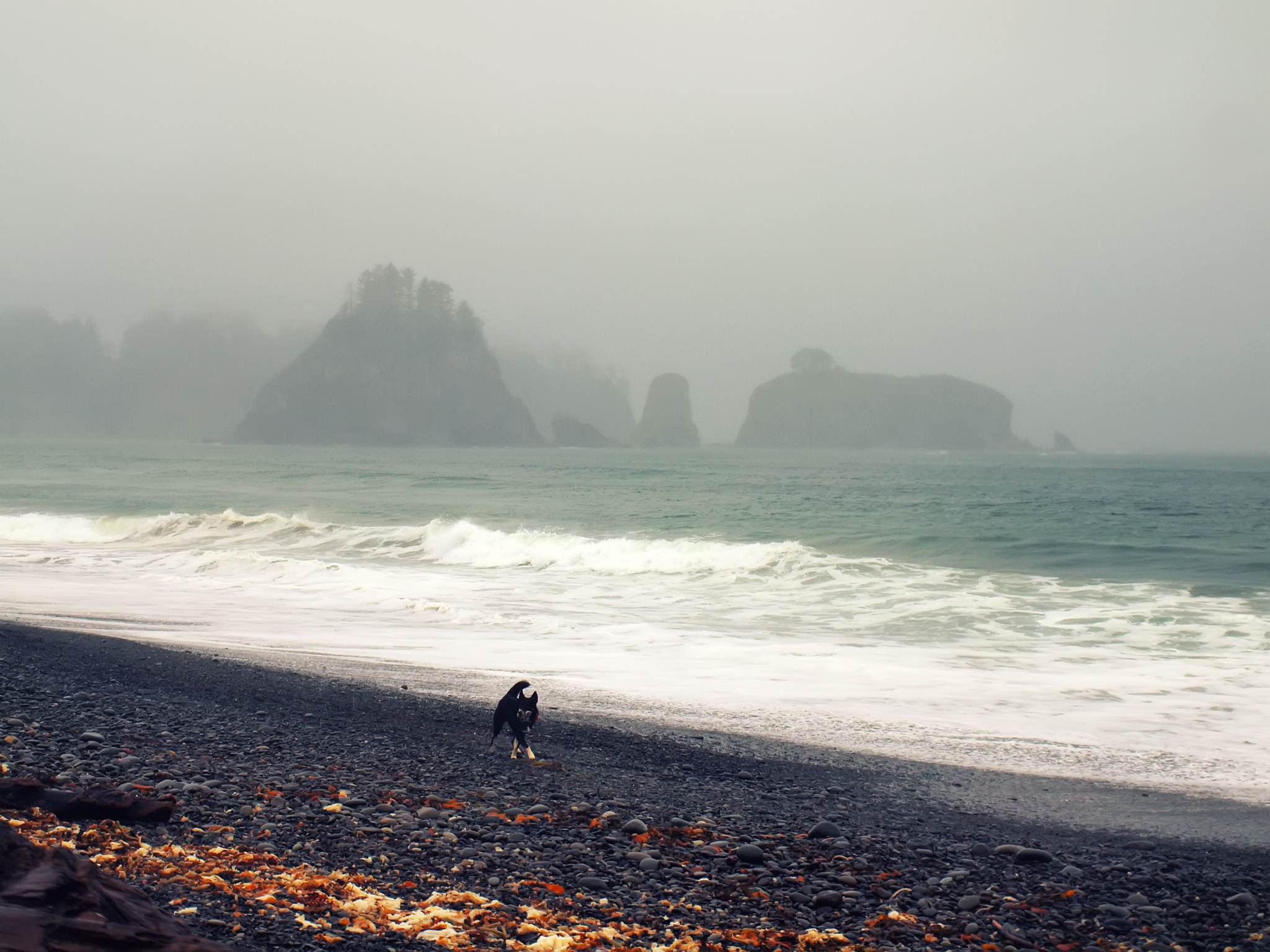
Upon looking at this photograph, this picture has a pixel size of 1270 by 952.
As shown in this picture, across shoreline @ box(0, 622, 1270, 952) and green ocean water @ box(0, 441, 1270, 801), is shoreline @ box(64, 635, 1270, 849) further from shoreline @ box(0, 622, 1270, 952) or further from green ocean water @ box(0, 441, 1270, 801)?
green ocean water @ box(0, 441, 1270, 801)

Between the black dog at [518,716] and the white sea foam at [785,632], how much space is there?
86.7 inches

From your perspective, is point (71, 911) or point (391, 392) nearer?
point (71, 911)

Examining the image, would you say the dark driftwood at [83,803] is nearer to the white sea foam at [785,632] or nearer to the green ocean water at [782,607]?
the green ocean water at [782,607]

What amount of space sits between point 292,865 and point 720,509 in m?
37.6

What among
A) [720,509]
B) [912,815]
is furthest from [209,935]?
[720,509]

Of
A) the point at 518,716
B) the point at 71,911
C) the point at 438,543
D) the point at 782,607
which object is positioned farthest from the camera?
the point at 438,543

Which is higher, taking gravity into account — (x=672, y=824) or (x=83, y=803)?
(x=83, y=803)

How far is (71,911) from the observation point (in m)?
2.27

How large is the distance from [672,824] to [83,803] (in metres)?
2.91

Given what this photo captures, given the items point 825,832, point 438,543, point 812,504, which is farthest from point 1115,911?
point 812,504

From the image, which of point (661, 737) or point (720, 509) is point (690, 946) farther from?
point (720, 509)

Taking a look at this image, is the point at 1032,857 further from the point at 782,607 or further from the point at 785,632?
the point at 782,607

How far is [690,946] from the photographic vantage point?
10.5 feet

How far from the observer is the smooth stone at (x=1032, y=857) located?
430cm
